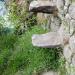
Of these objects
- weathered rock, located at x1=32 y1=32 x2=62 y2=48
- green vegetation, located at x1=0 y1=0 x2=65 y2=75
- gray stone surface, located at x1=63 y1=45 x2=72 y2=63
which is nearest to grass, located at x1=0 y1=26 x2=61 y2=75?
green vegetation, located at x1=0 y1=0 x2=65 y2=75

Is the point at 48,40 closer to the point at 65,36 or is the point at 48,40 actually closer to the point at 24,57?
the point at 65,36

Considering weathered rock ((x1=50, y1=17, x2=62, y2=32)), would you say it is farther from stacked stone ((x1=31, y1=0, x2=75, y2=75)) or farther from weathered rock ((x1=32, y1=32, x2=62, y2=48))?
weathered rock ((x1=32, y1=32, x2=62, y2=48))

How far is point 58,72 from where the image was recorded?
463 cm

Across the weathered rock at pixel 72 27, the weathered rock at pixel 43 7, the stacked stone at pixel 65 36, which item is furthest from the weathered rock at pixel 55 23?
the weathered rock at pixel 72 27

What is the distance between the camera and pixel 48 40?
176 inches

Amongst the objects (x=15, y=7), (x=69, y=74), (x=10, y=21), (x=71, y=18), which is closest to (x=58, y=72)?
(x=69, y=74)

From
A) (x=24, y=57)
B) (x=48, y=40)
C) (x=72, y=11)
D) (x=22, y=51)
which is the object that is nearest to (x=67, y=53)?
(x=48, y=40)

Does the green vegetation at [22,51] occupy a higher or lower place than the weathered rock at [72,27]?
lower

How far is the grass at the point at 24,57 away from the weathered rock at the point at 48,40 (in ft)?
0.92

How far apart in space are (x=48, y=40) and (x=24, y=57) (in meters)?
0.93

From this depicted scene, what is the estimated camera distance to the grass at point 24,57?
4.79 meters

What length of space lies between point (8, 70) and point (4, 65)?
0.22 m

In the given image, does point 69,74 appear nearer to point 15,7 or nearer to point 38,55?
point 38,55

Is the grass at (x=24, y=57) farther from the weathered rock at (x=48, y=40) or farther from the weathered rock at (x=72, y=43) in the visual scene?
the weathered rock at (x=72, y=43)
